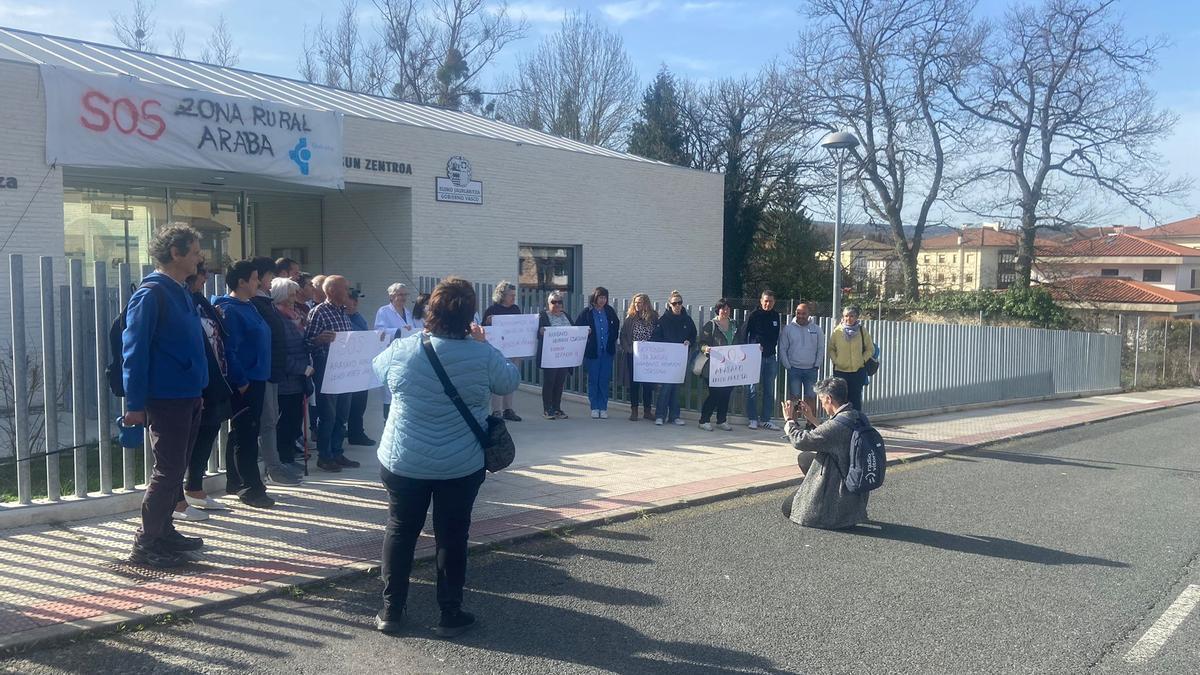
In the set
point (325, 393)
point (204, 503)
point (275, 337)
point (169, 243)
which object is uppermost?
point (169, 243)

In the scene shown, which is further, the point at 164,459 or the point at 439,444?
the point at 164,459

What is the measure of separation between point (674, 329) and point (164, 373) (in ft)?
24.3

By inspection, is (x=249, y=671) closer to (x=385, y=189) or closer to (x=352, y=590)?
(x=352, y=590)

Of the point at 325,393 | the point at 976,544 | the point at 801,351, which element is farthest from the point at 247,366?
the point at 801,351

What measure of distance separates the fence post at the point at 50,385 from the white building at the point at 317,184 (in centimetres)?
411

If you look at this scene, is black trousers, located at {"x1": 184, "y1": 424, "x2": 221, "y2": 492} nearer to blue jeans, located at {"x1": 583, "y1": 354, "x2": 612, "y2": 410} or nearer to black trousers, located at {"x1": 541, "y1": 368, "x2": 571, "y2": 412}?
black trousers, located at {"x1": 541, "y1": 368, "x2": 571, "y2": 412}

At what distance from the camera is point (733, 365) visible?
38.7 ft

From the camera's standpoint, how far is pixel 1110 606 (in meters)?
5.49

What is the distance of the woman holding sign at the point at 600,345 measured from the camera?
12.1m

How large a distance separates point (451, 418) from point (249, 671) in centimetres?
149

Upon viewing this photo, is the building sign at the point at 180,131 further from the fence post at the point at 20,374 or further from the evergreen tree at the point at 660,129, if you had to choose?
the evergreen tree at the point at 660,129

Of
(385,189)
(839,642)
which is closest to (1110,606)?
(839,642)

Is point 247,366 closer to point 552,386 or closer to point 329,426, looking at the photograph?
point 329,426

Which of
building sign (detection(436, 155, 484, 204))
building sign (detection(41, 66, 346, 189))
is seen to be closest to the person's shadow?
building sign (detection(41, 66, 346, 189))
